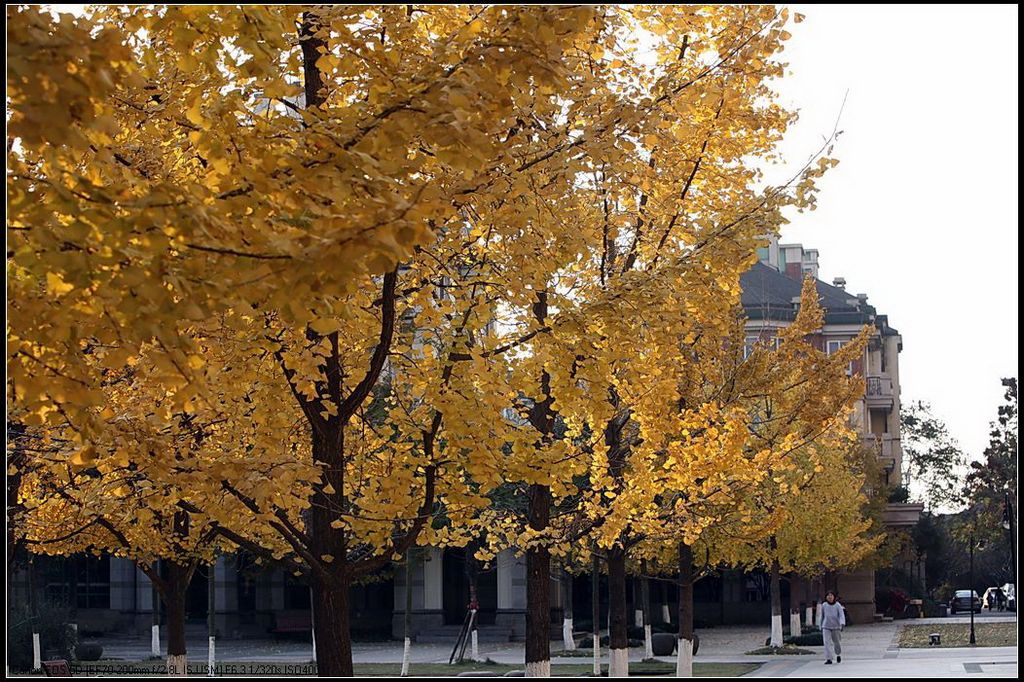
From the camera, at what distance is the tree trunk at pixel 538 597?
12.6 metres

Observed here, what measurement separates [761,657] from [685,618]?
14.5m

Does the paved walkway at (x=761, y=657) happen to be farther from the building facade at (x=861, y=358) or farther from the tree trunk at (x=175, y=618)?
the tree trunk at (x=175, y=618)

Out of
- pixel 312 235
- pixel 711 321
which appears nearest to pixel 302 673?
pixel 711 321

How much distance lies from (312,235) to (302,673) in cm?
2479

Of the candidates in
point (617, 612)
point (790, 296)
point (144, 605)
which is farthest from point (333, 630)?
point (790, 296)

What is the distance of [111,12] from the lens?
834 centimetres

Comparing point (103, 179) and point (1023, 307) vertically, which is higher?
point (103, 179)

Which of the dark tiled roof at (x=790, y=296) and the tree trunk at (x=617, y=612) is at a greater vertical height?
the dark tiled roof at (x=790, y=296)

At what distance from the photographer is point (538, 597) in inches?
510

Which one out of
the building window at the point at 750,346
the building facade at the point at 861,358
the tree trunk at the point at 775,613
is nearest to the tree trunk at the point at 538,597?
the building window at the point at 750,346

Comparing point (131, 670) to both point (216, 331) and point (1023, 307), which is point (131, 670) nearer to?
point (216, 331)

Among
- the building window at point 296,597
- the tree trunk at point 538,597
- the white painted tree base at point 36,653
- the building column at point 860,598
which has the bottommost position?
the building column at point 860,598

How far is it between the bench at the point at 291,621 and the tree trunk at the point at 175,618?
2751 centimetres

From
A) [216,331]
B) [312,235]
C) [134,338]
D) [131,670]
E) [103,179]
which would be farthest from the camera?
[131,670]
